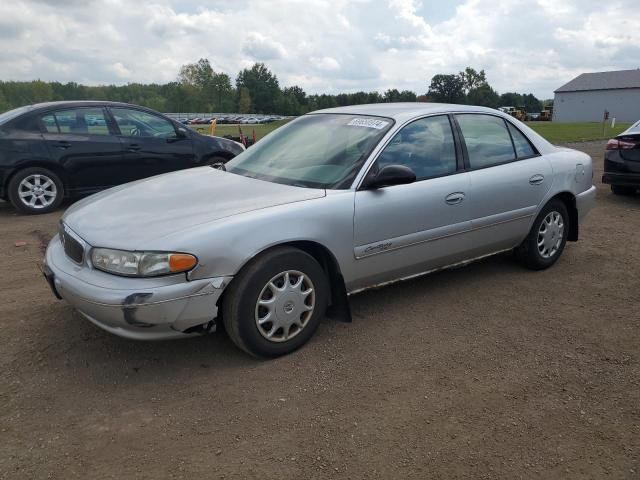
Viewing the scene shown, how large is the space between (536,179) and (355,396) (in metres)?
2.74

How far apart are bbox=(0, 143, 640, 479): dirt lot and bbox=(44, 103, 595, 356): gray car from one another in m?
0.34

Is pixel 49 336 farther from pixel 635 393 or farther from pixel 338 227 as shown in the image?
pixel 635 393

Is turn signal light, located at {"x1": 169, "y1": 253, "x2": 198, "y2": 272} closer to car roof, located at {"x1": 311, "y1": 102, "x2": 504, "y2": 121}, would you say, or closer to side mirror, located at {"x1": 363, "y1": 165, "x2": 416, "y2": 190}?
side mirror, located at {"x1": 363, "y1": 165, "x2": 416, "y2": 190}

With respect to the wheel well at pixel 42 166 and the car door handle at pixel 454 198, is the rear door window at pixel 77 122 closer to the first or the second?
the wheel well at pixel 42 166

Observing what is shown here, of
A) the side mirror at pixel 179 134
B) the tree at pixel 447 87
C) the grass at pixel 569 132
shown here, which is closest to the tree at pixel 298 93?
the tree at pixel 447 87

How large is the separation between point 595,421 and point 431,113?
2448 mm

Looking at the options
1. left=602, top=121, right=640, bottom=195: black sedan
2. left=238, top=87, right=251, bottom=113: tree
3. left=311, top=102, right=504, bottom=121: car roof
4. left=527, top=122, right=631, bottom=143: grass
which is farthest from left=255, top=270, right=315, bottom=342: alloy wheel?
left=238, top=87, right=251, bottom=113: tree

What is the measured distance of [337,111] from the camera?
4438 millimetres

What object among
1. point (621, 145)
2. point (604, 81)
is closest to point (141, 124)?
point (621, 145)

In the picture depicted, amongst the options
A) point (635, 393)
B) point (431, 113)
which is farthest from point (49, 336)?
point (635, 393)

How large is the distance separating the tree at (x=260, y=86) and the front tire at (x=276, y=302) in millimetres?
112952

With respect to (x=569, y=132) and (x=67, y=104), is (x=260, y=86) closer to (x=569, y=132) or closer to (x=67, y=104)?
(x=569, y=132)

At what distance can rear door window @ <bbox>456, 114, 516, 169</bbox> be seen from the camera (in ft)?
13.9

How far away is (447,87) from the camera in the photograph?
94.2 metres
